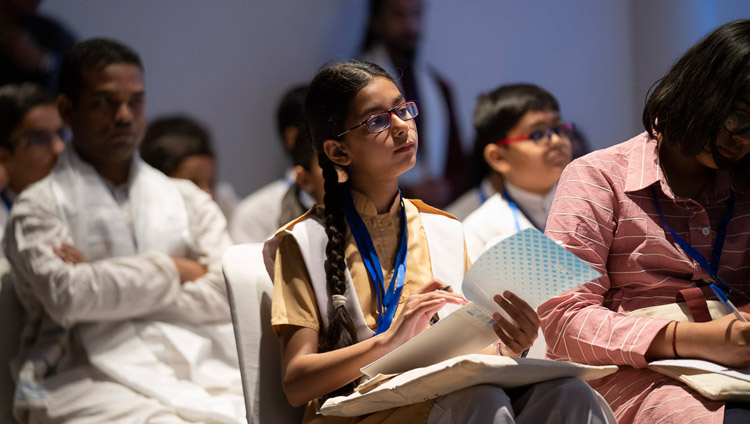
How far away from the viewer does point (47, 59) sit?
17.6 feet

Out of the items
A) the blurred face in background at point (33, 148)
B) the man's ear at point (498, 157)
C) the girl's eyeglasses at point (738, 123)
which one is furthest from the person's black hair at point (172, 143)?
the girl's eyeglasses at point (738, 123)

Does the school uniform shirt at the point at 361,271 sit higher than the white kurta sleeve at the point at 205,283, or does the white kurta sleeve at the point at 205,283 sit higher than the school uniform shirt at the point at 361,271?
the school uniform shirt at the point at 361,271

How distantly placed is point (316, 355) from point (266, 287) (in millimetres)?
301

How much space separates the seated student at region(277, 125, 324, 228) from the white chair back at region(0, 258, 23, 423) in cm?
113

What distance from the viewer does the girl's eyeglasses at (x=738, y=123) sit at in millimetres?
1948

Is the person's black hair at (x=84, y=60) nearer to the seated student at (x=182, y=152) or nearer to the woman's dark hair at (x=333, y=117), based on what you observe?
the woman's dark hair at (x=333, y=117)

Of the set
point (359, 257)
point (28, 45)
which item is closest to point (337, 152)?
point (359, 257)

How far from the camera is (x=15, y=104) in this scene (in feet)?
15.1

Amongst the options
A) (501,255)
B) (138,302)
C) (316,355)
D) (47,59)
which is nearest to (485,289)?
(501,255)

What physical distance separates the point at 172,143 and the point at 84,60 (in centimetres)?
178

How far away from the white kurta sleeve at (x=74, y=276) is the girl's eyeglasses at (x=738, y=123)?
1995 mm

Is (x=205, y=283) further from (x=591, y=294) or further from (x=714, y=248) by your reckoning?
(x=714, y=248)

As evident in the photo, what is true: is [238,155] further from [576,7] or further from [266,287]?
[266,287]

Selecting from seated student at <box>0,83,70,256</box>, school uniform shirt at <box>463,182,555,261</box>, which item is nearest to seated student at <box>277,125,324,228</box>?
school uniform shirt at <box>463,182,555,261</box>
